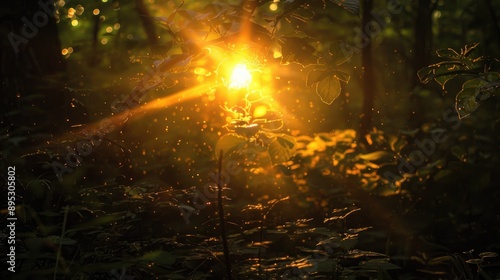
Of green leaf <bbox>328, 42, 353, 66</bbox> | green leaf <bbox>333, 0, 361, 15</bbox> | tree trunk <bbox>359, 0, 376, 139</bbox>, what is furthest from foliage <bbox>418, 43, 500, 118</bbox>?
tree trunk <bbox>359, 0, 376, 139</bbox>

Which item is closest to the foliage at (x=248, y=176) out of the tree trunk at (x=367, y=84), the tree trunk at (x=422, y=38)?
the tree trunk at (x=367, y=84)

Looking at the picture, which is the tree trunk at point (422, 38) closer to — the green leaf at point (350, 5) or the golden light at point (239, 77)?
the golden light at point (239, 77)

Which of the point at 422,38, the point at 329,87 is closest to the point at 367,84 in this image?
the point at 422,38

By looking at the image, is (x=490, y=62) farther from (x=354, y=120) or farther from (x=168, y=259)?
(x=354, y=120)

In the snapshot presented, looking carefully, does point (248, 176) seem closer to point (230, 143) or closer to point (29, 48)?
point (29, 48)

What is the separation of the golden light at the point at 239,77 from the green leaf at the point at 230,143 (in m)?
0.24

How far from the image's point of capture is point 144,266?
1.75 metres

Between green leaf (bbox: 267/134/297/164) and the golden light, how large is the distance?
0.28m

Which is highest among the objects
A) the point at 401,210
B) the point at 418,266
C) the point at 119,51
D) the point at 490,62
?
the point at 119,51

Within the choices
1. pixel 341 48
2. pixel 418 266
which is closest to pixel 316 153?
pixel 418 266

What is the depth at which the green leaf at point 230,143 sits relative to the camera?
1864 millimetres

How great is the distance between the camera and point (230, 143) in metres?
1.88

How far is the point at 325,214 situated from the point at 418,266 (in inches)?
34.6

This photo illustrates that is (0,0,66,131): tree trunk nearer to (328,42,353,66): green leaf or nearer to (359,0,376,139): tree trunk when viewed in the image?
(328,42,353,66): green leaf
